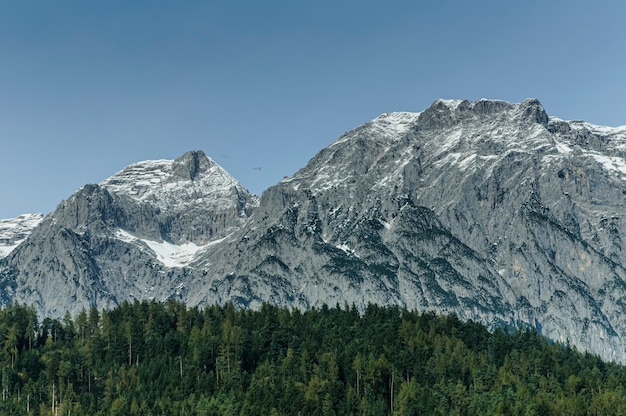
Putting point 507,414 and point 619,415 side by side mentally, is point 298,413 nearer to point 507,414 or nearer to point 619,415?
point 507,414

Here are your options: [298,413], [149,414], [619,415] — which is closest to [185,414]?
[149,414]

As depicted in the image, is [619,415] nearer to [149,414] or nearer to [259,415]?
[259,415]

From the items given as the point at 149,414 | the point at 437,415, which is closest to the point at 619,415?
the point at 437,415

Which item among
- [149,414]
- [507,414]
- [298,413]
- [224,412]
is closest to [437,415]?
[507,414]

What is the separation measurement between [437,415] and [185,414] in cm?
5463

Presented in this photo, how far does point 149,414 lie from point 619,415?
102m

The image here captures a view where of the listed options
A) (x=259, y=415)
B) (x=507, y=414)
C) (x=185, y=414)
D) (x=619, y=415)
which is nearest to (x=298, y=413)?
(x=259, y=415)

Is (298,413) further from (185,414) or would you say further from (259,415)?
(185,414)

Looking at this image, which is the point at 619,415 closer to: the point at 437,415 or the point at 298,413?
the point at 437,415

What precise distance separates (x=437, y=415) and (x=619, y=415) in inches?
A: 1551

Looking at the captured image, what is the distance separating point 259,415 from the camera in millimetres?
199750

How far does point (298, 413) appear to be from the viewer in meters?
199

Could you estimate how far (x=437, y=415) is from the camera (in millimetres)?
199250

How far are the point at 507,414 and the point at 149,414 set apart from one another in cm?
7752
